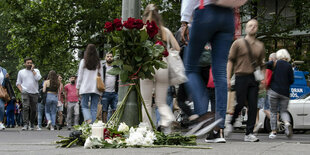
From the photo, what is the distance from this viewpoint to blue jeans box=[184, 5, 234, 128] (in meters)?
4.79

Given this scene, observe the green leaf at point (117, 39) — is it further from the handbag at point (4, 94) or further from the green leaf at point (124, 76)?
the handbag at point (4, 94)

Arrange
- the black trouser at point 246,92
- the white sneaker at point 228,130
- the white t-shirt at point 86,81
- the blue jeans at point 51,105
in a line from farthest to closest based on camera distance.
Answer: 1. the blue jeans at point 51,105
2. the white t-shirt at point 86,81
3. the black trouser at point 246,92
4. the white sneaker at point 228,130

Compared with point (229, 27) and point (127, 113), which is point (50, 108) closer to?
point (127, 113)

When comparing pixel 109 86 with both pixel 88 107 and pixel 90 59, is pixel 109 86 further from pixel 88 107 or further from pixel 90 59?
pixel 90 59

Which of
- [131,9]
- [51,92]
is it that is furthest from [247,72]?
[51,92]

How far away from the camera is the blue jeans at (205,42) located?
4793 mm

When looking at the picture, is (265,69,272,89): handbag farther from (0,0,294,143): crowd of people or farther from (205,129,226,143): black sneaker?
(205,129,226,143): black sneaker

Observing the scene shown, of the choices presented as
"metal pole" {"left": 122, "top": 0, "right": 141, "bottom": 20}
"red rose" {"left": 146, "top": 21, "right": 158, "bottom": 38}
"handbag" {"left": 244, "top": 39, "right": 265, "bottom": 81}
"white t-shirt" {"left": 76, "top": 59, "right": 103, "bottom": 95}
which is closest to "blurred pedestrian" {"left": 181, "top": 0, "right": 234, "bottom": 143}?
"red rose" {"left": 146, "top": 21, "right": 158, "bottom": 38}

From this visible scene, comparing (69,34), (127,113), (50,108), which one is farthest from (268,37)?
(127,113)

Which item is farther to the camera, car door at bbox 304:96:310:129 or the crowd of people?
car door at bbox 304:96:310:129

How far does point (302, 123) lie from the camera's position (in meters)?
14.6

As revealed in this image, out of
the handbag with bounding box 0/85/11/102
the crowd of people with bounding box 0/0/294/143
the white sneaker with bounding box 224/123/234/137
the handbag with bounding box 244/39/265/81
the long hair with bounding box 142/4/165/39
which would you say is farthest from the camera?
the handbag with bounding box 0/85/11/102

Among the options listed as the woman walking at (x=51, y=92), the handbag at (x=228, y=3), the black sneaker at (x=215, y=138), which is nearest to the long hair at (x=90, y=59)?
the woman walking at (x=51, y=92)

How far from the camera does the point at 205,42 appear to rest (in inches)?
191
